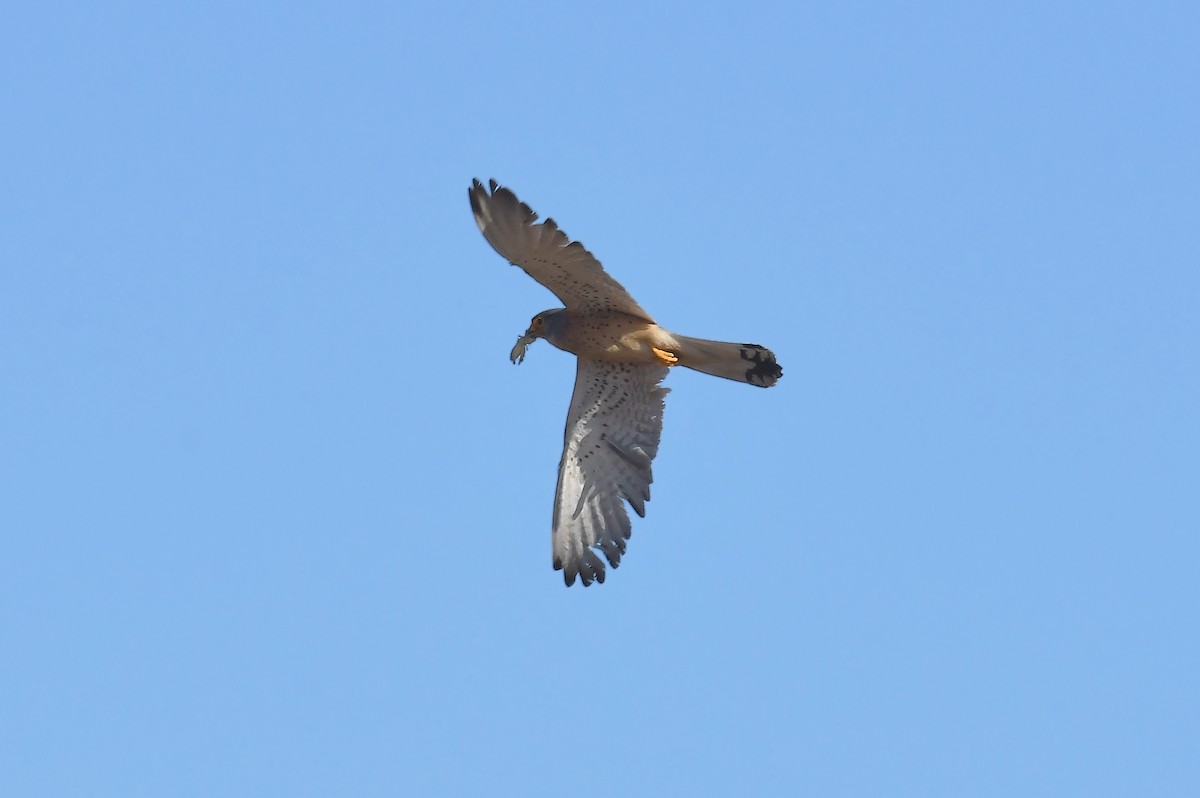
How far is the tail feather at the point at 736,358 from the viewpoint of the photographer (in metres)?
14.5

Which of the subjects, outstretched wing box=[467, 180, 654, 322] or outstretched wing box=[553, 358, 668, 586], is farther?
outstretched wing box=[553, 358, 668, 586]

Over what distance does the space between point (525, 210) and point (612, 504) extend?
2550 mm

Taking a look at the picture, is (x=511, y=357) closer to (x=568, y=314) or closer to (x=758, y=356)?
(x=568, y=314)

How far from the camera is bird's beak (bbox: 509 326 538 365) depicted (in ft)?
47.9

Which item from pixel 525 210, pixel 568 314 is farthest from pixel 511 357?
pixel 525 210

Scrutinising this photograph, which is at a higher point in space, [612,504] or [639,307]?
[639,307]

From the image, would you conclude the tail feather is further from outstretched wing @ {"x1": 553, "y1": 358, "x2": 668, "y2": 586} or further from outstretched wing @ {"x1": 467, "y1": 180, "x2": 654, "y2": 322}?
outstretched wing @ {"x1": 467, "y1": 180, "x2": 654, "y2": 322}

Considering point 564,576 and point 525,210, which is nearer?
point 525,210

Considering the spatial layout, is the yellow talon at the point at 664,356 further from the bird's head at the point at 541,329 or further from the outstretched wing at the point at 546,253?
the bird's head at the point at 541,329

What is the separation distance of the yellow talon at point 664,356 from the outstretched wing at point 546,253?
25cm

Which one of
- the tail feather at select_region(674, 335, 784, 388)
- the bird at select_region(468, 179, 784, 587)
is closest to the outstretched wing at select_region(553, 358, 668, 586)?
the bird at select_region(468, 179, 784, 587)

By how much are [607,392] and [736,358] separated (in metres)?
1.04

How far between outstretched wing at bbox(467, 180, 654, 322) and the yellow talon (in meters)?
0.25

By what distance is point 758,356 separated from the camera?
47.5ft
